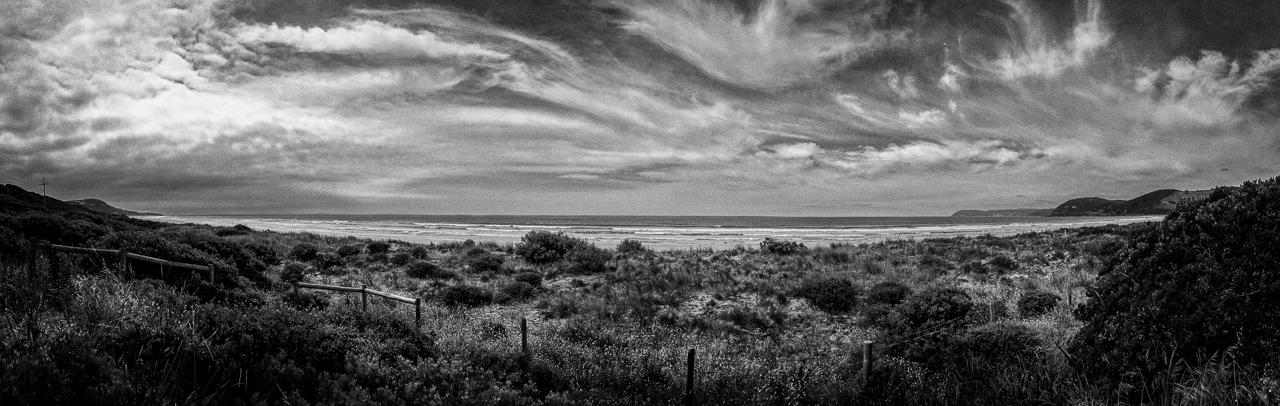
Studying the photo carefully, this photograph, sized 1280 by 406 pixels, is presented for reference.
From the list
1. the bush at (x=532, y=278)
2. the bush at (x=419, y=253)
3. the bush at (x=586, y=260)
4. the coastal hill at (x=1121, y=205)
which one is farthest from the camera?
the coastal hill at (x=1121, y=205)

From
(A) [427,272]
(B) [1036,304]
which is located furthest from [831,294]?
(A) [427,272]

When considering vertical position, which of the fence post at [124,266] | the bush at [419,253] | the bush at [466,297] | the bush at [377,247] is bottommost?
the bush at [466,297]

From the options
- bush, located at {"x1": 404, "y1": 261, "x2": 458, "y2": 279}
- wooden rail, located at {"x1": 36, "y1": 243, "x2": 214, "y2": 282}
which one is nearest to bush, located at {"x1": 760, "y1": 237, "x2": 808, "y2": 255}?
bush, located at {"x1": 404, "y1": 261, "x2": 458, "y2": 279}

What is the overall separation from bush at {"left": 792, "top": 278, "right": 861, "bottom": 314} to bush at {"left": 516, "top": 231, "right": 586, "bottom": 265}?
34.8 ft

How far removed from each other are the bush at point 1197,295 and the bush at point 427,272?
57.2 ft

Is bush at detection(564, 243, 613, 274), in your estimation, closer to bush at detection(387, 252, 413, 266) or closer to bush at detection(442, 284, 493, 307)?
bush at detection(442, 284, 493, 307)

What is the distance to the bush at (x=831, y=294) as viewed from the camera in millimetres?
13453

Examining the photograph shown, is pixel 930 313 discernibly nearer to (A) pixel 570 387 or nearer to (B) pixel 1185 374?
(B) pixel 1185 374

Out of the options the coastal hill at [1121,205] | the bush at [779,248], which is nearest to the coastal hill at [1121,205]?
the coastal hill at [1121,205]

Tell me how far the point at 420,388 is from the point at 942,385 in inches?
212

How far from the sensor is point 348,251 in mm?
25203

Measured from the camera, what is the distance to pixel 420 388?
520cm

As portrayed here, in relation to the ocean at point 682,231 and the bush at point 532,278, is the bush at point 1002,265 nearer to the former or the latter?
the ocean at point 682,231

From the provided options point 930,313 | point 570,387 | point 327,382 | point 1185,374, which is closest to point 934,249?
point 930,313
